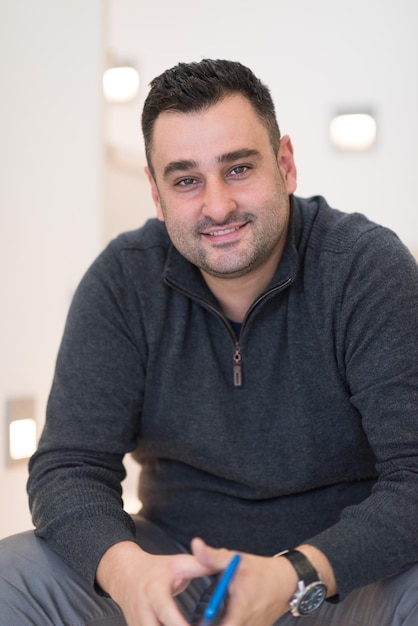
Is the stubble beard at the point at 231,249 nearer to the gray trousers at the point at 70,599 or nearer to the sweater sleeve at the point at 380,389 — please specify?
the sweater sleeve at the point at 380,389

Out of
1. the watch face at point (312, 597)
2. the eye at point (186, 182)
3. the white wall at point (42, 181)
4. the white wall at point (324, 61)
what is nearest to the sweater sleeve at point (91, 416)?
the eye at point (186, 182)

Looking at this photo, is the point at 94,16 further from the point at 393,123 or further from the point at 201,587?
the point at 201,587

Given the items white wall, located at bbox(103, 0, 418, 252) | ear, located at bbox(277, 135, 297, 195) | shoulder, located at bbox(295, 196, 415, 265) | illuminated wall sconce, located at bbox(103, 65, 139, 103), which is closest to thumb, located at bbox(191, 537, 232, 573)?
shoulder, located at bbox(295, 196, 415, 265)

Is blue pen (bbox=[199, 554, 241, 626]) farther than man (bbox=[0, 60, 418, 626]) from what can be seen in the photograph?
No

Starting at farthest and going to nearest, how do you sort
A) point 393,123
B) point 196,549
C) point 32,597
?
point 393,123, point 32,597, point 196,549

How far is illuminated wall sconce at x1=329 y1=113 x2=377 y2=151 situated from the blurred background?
1cm

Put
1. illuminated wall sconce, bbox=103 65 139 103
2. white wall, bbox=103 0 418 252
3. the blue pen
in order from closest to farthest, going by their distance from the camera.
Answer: the blue pen
white wall, bbox=103 0 418 252
illuminated wall sconce, bbox=103 65 139 103

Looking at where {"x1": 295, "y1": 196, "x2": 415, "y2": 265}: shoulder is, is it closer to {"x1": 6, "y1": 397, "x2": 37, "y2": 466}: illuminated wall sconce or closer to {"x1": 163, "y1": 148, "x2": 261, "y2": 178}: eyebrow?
{"x1": 163, "y1": 148, "x2": 261, "y2": 178}: eyebrow

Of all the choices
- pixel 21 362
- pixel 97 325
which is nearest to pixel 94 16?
pixel 21 362

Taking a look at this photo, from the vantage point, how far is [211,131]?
4.76ft

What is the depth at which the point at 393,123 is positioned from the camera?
2551mm

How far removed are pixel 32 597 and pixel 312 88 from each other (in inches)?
69.6

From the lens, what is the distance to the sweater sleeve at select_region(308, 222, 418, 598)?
48.8 inches

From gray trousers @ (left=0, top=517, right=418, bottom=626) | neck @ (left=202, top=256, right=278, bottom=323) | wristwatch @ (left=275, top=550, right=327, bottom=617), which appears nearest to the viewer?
wristwatch @ (left=275, top=550, right=327, bottom=617)
